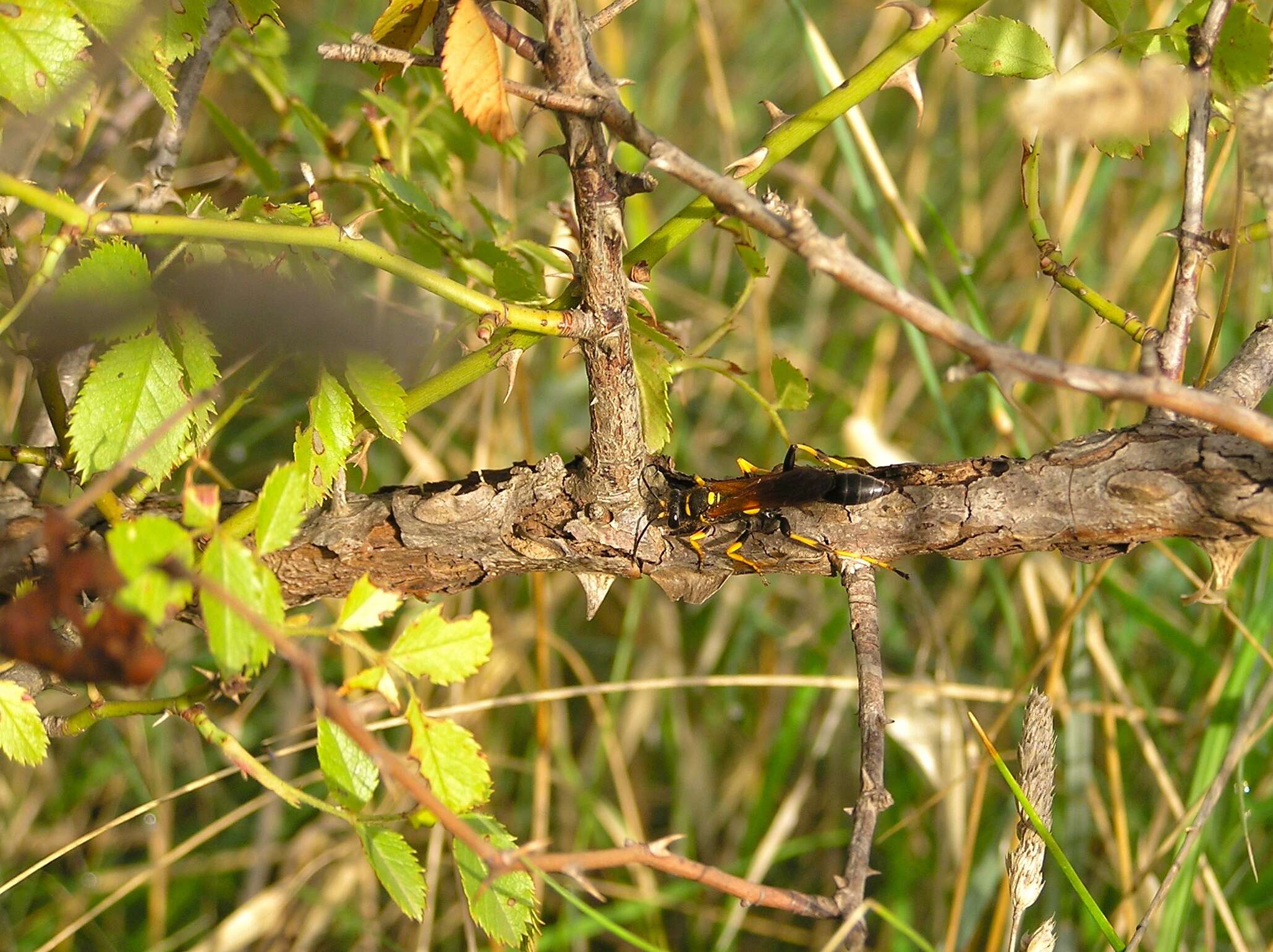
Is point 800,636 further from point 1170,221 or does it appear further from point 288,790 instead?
point 288,790

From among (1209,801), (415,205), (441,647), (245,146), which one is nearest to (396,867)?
(441,647)

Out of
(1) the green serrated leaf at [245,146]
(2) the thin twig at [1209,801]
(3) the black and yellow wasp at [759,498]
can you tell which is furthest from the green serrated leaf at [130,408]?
(2) the thin twig at [1209,801]

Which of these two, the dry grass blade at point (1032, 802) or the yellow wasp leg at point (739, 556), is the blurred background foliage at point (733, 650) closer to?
the yellow wasp leg at point (739, 556)

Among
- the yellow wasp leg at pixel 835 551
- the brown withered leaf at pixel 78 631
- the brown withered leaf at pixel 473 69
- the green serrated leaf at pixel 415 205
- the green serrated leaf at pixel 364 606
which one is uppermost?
Answer: the brown withered leaf at pixel 473 69

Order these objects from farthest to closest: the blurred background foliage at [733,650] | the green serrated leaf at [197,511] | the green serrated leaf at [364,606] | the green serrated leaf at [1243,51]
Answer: the blurred background foliage at [733,650], the green serrated leaf at [1243,51], the green serrated leaf at [364,606], the green serrated leaf at [197,511]

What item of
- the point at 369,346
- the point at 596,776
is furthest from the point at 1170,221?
the point at 369,346

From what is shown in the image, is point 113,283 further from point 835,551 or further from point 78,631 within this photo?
point 835,551
